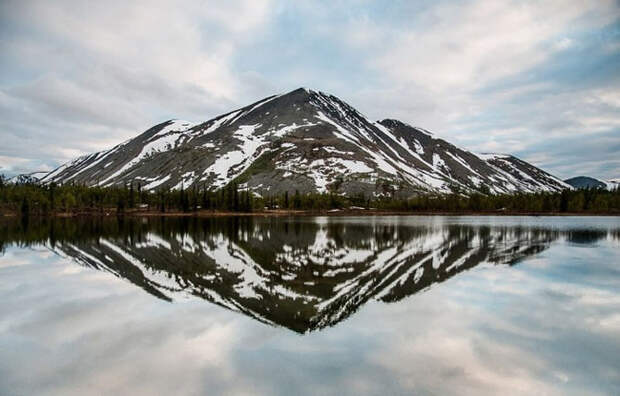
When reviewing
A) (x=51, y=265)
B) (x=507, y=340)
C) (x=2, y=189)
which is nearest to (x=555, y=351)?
(x=507, y=340)

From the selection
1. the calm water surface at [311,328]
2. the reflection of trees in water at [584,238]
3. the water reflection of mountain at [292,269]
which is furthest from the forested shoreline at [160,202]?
the calm water surface at [311,328]

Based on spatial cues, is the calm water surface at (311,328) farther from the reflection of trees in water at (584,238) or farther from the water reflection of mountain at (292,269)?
the reflection of trees in water at (584,238)

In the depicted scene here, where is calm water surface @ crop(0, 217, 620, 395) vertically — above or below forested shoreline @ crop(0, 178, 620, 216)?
below

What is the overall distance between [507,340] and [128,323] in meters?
14.8

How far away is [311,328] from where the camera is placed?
54.5 ft

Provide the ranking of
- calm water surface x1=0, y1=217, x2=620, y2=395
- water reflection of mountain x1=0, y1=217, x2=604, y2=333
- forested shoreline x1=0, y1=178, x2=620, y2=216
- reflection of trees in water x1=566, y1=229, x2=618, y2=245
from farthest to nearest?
1. forested shoreline x1=0, y1=178, x2=620, y2=216
2. reflection of trees in water x1=566, y1=229, x2=618, y2=245
3. water reflection of mountain x1=0, y1=217, x2=604, y2=333
4. calm water surface x1=0, y1=217, x2=620, y2=395

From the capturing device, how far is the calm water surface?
38.4ft

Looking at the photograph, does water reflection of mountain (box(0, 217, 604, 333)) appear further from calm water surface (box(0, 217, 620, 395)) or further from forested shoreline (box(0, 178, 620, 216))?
forested shoreline (box(0, 178, 620, 216))

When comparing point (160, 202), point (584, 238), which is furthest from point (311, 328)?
point (160, 202)

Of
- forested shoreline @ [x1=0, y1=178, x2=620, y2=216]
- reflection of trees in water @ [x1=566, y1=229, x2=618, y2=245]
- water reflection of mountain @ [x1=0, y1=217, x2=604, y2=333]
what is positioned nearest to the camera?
water reflection of mountain @ [x1=0, y1=217, x2=604, y2=333]

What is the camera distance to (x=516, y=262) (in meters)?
33.8

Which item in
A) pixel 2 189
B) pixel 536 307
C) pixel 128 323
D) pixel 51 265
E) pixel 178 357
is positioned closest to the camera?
pixel 178 357

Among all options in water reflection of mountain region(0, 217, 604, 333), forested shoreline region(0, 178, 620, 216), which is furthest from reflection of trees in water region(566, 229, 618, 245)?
forested shoreline region(0, 178, 620, 216)

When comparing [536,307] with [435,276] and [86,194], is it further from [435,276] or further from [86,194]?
[86,194]
